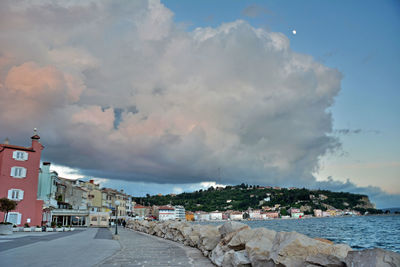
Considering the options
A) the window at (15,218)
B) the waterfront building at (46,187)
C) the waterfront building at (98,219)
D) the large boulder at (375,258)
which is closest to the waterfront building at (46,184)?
the waterfront building at (46,187)

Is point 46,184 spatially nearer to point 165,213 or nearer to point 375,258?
point 375,258

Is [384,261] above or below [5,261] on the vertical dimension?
above

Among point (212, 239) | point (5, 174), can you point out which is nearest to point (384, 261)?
point (212, 239)

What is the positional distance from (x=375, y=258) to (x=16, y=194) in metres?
41.1

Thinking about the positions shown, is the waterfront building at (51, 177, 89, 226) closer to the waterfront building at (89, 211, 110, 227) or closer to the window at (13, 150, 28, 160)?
the waterfront building at (89, 211, 110, 227)

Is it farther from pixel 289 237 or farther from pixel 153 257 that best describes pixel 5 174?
pixel 289 237

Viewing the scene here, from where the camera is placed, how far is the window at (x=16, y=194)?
36750 mm

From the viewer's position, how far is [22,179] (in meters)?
38.0

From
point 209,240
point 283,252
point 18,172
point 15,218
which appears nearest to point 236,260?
point 283,252

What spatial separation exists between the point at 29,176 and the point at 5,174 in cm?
271

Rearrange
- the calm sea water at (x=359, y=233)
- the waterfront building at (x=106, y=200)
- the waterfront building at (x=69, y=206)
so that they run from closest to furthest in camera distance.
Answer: the calm sea water at (x=359, y=233), the waterfront building at (x=69, y=206), the waterfront building at (x=106, y=200)

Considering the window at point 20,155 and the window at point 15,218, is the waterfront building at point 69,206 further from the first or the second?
the window at point 20,155

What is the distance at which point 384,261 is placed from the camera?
15.4 feet

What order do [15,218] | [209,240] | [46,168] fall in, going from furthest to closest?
[46,168]
[15,218]
[209,240]
